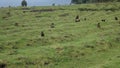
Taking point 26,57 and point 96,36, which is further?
point 96,36

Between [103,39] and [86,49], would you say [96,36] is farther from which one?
[86,49]

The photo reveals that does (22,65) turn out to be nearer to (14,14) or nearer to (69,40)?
(69,40)

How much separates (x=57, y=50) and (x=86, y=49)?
360 cm

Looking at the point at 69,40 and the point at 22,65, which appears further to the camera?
the point at 69,40

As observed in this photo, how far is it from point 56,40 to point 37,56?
29.2 ft

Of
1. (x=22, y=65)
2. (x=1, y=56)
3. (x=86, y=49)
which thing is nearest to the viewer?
(x=22, y=65)

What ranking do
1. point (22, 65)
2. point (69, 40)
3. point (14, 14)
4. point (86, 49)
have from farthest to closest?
point (14, 14) → point (69, 40) → point (86, 49) → point (22, 65)

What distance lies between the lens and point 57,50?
39.8 meters

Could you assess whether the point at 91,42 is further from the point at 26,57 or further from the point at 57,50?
the point at 26,57

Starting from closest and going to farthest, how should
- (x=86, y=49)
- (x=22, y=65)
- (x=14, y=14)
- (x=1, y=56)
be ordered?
(x=22, y=65)
(x=1, y=56)
(x=86, y=49)
(x=14, y=14)

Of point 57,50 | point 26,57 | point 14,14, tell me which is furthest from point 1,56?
point 14,14

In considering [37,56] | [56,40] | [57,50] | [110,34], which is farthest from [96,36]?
[37,56]

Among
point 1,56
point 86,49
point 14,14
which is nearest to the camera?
point 1,56

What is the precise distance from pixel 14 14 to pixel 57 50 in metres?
45.3
